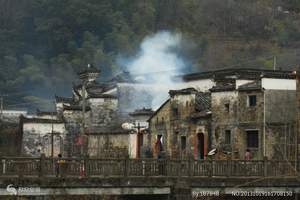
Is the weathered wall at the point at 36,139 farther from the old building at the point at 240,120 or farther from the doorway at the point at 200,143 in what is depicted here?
the doorway at the point at 200,143

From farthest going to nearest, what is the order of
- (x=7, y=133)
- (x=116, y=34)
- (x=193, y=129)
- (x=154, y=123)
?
(x=116, y=34) → (x=7, y=133) → (x=154, y=123) → (x=193, y=129)

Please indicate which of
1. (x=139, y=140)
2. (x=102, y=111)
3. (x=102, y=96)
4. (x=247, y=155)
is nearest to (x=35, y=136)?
(x=102, y=111)

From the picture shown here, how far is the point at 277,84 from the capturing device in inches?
1700

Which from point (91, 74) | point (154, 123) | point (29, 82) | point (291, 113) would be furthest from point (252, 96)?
point (29, 82)

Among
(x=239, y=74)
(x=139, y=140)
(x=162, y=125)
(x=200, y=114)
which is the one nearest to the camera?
(x=200, y=114)

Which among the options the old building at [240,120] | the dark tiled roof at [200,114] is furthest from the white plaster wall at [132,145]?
the dark tiled roof at [200,114]

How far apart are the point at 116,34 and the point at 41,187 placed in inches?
2835

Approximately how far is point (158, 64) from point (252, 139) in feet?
135

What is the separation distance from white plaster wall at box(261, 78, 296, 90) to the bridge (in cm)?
1018

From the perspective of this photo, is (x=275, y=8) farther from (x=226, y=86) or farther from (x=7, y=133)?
(x=226, y=86)

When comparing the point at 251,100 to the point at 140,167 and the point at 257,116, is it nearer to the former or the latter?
the point at 257,116

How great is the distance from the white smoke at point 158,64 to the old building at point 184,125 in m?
12.3

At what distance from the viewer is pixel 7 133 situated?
208 ft

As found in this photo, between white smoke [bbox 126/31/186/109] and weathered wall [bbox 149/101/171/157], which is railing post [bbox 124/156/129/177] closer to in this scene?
weathered wall [bbox 149/101/171/157]
